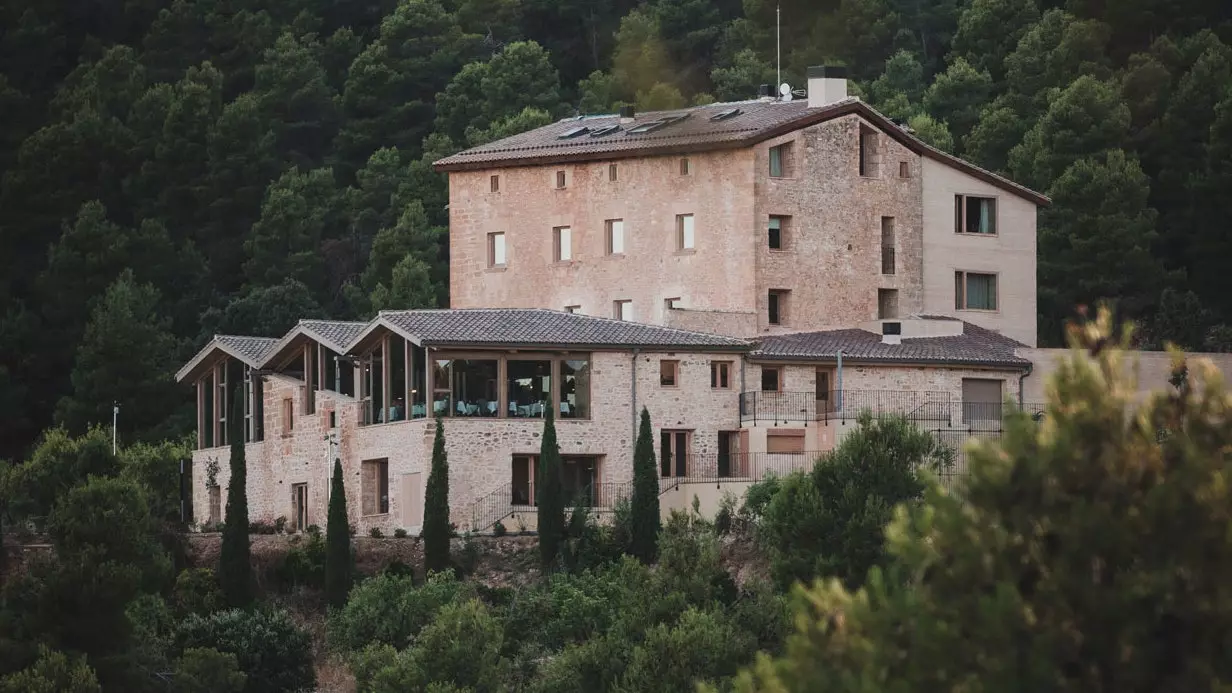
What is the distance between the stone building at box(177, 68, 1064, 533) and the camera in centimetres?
6225

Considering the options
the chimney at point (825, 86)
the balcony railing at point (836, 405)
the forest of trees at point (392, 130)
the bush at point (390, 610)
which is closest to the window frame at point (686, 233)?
the chimney at point (825, 86)

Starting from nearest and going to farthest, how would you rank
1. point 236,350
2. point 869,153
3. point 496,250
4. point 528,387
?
point 528,387 < point 236,350 < point 869,153 < point 496,250

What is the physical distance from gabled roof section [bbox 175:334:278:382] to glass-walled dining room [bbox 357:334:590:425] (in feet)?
21.9

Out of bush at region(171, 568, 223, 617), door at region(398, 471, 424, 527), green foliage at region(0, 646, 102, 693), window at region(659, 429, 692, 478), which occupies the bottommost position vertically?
green foliage at region(0, 646, 102, 693)

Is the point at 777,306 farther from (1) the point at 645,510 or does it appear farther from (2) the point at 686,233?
(1) the point at 645,510

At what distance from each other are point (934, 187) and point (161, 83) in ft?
129

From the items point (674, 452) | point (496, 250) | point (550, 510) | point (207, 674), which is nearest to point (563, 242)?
point (496, 250)

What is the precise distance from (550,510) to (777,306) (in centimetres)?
1115

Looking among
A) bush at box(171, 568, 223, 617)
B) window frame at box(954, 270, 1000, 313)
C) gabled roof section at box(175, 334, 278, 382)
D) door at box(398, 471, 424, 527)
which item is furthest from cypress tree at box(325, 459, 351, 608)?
window frame at box(954, 270, 1000, 313)

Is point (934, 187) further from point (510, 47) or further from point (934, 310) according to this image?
point (510, 47)

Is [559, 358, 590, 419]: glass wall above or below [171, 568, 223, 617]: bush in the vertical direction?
above

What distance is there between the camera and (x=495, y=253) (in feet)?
238

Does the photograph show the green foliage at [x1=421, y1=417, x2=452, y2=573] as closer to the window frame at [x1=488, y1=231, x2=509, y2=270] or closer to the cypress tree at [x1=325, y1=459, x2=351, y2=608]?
the cypress tree at [x1=325, y1=459, x2=351, y2=608]

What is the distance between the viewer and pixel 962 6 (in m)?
105
